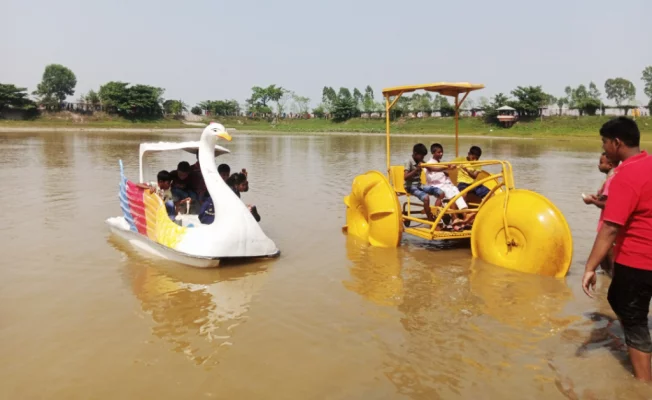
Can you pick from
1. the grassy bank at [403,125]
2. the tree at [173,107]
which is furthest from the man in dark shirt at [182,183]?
the tree at [173,107]

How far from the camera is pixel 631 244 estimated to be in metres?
3.68

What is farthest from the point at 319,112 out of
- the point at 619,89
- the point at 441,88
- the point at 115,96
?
the point at 441,88

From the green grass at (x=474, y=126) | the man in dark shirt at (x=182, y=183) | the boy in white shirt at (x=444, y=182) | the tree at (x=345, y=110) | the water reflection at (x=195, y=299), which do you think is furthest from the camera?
the tree at (x=345, y=110)

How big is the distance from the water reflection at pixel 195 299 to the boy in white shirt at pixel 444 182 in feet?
9.91

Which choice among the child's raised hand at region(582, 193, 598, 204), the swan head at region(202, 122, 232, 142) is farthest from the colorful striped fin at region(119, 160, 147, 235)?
the child's raised hand at region(582, 193, 598, 204)

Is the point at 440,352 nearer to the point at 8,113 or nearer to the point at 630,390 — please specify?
the point at 630,390

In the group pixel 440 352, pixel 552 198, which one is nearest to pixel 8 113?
pixel 552 198

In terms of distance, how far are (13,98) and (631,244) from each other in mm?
75134

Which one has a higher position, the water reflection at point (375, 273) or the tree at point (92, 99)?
the tree at point (92, 99)

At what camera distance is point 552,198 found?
13.0 meters

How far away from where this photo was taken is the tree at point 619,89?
88.9 m

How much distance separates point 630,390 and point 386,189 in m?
4.82

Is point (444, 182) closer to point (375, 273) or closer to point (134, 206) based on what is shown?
point (375, 273)

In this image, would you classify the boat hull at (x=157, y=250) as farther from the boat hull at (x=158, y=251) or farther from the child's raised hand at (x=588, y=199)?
the child's raised hand at (x=588, y=199)
